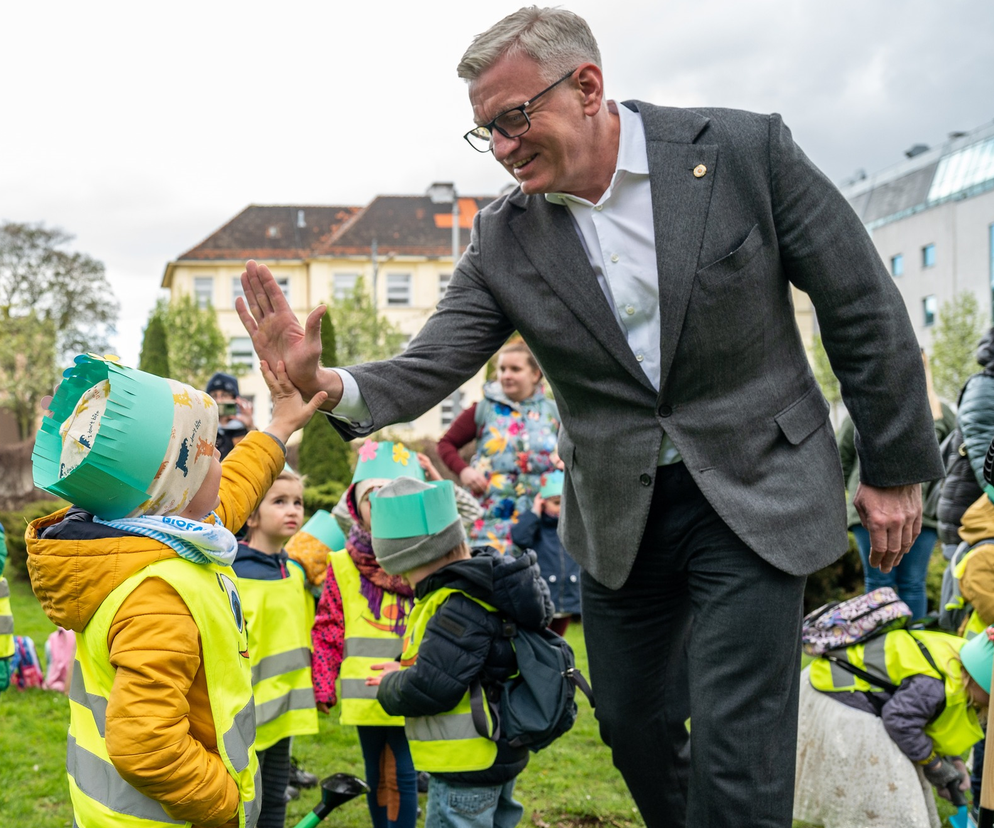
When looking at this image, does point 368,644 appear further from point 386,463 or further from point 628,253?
point 628,253

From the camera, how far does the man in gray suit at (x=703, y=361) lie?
→ 8.83ft

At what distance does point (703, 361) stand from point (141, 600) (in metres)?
1.51

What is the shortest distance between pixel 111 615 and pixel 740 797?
1.63m

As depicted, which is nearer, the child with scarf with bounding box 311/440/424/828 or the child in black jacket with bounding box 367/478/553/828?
the child in black jacket with bounding box 367/478/553/828

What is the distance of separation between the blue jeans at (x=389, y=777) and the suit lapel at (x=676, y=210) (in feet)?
7.52

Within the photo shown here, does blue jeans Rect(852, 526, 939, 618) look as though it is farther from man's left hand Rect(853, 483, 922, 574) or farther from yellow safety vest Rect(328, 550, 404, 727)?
man's left hand Rect(853, 483, 922, 574)

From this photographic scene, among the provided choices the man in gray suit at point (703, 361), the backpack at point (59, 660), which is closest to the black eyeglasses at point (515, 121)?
the man in gray suit at point (703, 361)

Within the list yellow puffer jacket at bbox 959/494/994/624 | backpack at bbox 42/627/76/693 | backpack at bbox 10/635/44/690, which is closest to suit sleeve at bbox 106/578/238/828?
yellow puffer jacket at bbox 959/494/994/624

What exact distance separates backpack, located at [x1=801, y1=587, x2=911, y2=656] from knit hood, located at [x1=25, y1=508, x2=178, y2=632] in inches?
116

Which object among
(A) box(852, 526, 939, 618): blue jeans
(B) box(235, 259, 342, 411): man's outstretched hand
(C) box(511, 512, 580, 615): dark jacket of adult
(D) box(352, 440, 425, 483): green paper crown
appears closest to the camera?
(B) box(235, 259, 342, 411): man's outstretched hand

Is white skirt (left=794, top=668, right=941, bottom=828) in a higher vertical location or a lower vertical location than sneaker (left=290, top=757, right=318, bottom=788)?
higher

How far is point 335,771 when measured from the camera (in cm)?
545

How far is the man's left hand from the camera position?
2.77 metres

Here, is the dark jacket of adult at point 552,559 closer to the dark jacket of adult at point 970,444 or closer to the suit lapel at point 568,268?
the dark jacket of adult at point 970,444
